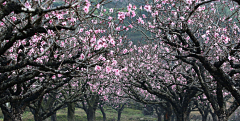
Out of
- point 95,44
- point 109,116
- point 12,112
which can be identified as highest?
point 95,44

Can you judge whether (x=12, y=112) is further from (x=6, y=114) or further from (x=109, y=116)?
(x=109, y=116)

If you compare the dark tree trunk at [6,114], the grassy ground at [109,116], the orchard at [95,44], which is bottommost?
the grassy ground at [109,116]

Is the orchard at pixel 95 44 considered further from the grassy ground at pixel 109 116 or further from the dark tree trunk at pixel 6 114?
the grassy ground at pixel 109 116

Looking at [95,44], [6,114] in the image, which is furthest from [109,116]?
[95,44]

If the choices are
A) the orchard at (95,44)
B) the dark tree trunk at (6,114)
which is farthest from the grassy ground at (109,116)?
the dark tree trunk at (6,114)

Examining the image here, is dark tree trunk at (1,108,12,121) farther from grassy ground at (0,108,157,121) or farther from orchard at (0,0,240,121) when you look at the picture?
grassy ground at (0,108,157,121)

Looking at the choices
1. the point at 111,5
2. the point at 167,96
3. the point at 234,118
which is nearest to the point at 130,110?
the point at 234,118

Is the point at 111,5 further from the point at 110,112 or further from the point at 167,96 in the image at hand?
the point at 167,96

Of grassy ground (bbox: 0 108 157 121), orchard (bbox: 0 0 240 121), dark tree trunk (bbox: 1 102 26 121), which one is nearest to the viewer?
orchard (bbox: 0 0 240 121)

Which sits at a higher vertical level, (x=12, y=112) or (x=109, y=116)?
(x=12, y=112)

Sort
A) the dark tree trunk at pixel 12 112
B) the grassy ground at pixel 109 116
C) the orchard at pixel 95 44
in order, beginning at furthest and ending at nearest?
the grassy ground at pixel 109 116
the dark tree trunk at pixel 12 112
the orchard at pixel 95 44

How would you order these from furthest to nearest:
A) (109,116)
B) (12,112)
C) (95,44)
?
(109,116) → (12,112) → (95,44)

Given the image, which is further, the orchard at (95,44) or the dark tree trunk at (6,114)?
the dark tree trunk at (6,114)

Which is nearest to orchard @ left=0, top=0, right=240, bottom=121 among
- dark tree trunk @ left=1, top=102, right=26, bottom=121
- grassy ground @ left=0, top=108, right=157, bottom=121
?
dark tree trunk @ left=1, top=102, right=26, bottom=121
